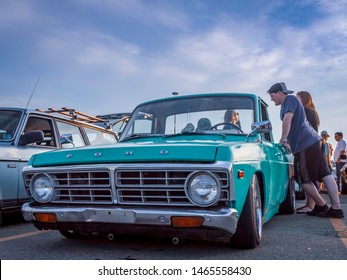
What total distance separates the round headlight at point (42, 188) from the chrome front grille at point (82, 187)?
4cm

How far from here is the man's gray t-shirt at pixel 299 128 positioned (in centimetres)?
559

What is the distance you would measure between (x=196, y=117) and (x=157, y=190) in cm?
163

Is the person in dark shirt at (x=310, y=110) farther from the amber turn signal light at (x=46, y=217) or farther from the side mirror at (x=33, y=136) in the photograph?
the amber turn signal light at (x=46, y=217)

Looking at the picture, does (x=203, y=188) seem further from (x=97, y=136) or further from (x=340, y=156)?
(x=340, y=156)

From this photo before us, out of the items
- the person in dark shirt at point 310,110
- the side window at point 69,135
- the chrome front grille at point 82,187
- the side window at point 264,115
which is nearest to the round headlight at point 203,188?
the chrome front grille at point 82,187

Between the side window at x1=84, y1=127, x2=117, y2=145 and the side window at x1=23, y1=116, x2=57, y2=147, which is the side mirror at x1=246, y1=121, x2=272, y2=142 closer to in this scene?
the side window at x1=23, y1=116, x2=57, y2=147

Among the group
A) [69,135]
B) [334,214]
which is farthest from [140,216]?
[69,135]

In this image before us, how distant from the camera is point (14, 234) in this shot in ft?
15.1

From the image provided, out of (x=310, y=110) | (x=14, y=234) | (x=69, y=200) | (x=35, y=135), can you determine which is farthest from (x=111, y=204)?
(x=310, y=110)

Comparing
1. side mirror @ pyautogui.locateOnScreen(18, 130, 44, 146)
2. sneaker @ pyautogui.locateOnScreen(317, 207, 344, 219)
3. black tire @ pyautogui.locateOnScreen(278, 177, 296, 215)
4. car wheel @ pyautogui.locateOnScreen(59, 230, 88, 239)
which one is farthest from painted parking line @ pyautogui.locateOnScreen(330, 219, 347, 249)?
side mirror @ pyautogui.locateOnScreen(18, 130, 44, 146)

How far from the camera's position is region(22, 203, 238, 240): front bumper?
9.82 feet

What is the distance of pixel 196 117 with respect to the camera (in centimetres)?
464

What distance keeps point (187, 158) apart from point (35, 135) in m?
2.88
